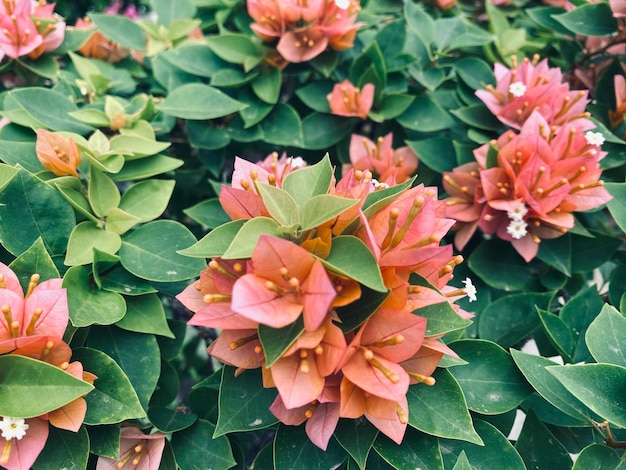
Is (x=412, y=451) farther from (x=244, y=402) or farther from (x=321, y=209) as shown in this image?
(x=321, y=209)

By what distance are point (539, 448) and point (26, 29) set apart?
121 cm

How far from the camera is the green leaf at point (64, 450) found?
68 centimetres

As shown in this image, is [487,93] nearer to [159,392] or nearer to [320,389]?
Answer: [320,389]

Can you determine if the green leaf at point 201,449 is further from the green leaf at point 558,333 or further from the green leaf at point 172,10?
the green leaf at point 172,10

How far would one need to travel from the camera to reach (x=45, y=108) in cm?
99

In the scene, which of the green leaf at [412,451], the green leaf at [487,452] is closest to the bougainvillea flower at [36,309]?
the green leaf at [412,451]

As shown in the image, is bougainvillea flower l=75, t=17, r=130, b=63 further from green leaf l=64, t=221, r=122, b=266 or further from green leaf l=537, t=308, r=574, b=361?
green leaf l=537, t=308, r=574, b=361

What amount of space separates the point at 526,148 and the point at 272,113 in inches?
21.2

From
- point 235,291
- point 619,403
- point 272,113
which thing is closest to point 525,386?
point 619,403

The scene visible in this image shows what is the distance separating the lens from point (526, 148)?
936mm

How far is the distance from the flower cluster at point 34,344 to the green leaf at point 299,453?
0.26 m

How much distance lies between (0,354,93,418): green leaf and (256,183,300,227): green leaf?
0.29m

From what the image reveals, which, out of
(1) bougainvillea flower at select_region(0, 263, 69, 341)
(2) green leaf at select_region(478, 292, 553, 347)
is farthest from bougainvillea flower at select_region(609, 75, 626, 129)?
(1) bougainvillea flower at select_region(0, 263, 69, 341)

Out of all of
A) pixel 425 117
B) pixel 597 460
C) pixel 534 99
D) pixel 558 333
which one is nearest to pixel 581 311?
pixel 558 333
